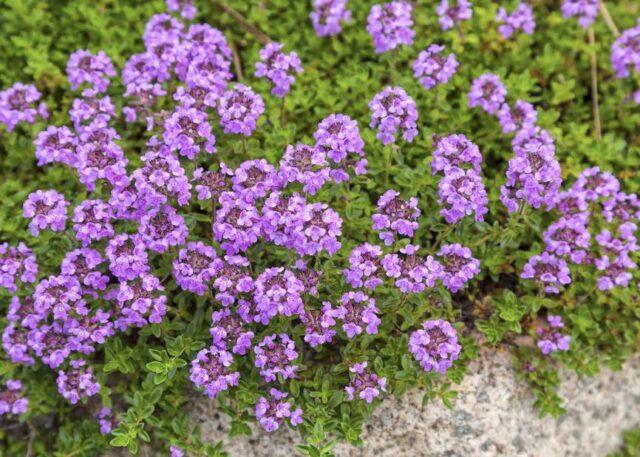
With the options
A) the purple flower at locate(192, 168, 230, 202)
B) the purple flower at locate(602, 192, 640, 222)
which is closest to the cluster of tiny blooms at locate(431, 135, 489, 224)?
the purple flower at locate(602, 192, 640, 222)

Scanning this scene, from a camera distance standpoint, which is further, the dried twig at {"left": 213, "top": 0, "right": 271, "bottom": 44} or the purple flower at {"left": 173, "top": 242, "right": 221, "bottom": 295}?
the dried twig at {"left": 213, "top": 0, "right": 271, "bottom": 44}

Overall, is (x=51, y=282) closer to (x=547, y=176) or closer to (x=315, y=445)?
(x=315, y=445)

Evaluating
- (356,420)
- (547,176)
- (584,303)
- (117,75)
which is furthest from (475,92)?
(117,75)

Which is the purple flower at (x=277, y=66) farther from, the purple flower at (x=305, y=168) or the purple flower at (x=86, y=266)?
the purple flower at (x=86, y=266)

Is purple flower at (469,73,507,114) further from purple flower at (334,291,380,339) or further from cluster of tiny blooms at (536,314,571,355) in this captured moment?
purple flower at (334,291,380,339)

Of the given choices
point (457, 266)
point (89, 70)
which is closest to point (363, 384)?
point (457, 266)

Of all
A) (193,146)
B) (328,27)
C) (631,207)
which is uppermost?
(328,27)

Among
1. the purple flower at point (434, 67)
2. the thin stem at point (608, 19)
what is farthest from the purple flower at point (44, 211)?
the thin stem at point (608, 19)
